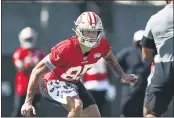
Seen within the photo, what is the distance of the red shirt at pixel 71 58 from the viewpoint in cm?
862

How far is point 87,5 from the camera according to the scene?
13938 mm

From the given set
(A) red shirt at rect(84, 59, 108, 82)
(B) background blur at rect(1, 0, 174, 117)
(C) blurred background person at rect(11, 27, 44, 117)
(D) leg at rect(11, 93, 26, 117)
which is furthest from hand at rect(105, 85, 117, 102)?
(D) leg at rect(11, 93, 26, 117)

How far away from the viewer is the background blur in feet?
45.3

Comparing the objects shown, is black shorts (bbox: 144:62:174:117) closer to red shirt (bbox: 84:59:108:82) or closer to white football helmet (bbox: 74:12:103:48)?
A: white football helmet (bbox: 74:12:103:48)

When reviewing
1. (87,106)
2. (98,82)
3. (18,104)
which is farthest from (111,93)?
(87,106)

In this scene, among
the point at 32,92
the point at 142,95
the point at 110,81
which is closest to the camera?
the point at 32,92

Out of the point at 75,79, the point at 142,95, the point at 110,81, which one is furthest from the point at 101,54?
the point at 110,81

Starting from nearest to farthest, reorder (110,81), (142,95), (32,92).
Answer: (32,92), (142,95), (110,81)

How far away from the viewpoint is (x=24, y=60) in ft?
42.0

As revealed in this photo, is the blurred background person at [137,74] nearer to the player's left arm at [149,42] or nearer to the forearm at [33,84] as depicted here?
the player's left arm at [149,42]

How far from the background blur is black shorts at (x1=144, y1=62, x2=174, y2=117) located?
4791mm

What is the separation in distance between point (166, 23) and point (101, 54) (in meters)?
0.81

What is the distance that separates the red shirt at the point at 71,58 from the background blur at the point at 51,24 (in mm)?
4748

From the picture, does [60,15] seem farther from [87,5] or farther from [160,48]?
[160,48]
